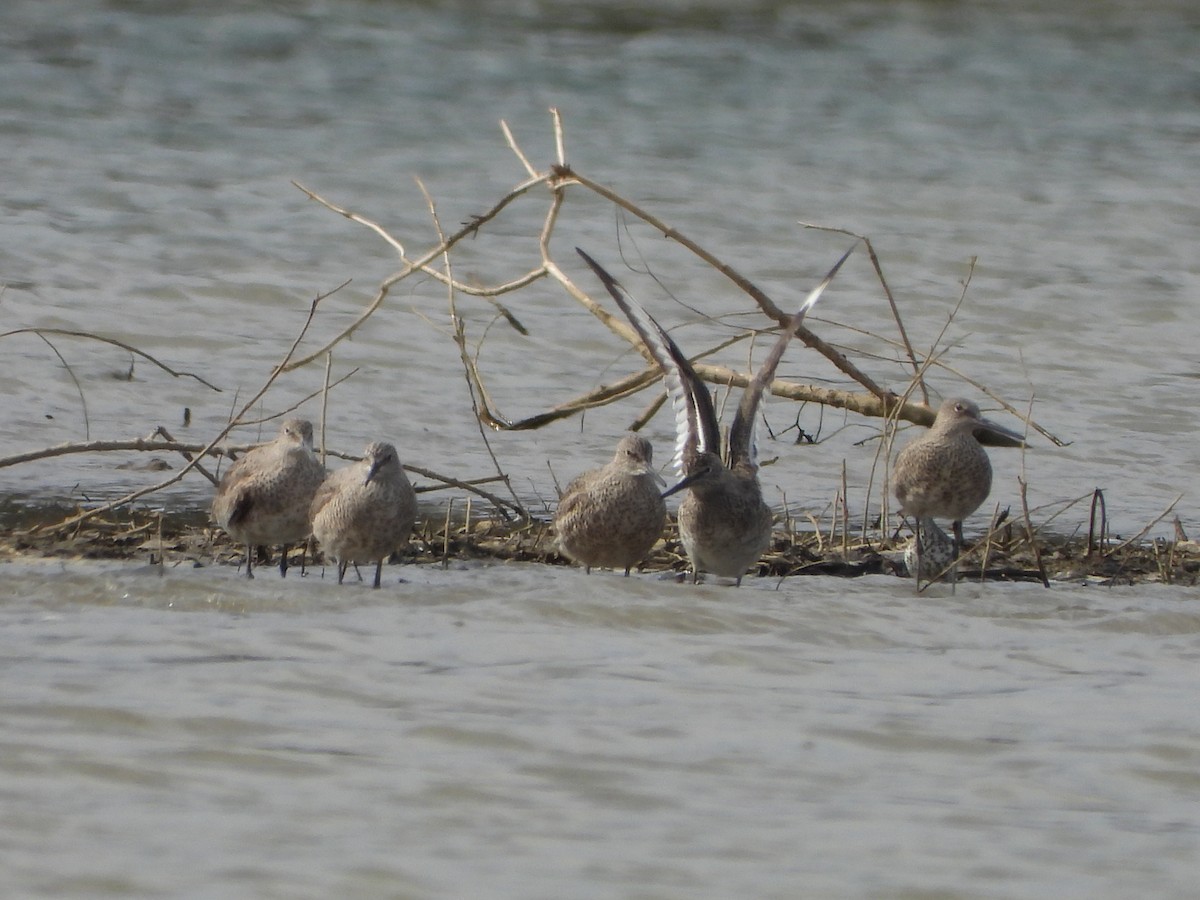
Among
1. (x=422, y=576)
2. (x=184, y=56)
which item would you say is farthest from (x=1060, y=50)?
(x=422, y=576)

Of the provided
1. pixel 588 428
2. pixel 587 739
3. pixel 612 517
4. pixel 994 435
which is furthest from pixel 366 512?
pixel 588 428

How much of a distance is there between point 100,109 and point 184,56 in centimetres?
251

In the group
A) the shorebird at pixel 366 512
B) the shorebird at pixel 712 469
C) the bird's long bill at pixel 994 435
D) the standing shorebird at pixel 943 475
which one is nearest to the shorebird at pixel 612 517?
the shorebird at pixel 712 469

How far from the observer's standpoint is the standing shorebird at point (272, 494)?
26.5 feet

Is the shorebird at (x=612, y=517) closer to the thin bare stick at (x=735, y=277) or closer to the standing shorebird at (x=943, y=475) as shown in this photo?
the thin bare stick at (x=735, y=277)

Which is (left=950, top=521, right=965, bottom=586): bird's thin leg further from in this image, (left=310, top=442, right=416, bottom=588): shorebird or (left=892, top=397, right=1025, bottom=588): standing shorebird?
(left=310, top=442, right=416, bottom=588): shorebird

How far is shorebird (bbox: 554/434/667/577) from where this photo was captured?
8.26 m

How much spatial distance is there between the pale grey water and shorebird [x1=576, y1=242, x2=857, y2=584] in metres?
0.31

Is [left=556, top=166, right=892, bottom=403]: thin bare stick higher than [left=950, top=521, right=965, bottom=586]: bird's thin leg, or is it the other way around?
[left=556, top=166, right=892, bottom=403]: thin bare stick

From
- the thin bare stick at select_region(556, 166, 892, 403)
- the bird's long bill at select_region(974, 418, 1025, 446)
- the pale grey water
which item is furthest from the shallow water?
the thin bare stick at select_region(556, 166, 892, 403)

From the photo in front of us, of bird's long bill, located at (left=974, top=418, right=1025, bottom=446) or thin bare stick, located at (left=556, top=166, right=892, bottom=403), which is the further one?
bird's long bill, located at (left=974, top=418, right=1025, bottom=446)

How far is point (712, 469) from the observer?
8.43 meters

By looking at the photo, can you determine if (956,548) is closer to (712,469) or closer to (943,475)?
(943,475)

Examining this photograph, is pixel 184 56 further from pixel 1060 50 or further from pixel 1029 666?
pixel 1029 666
